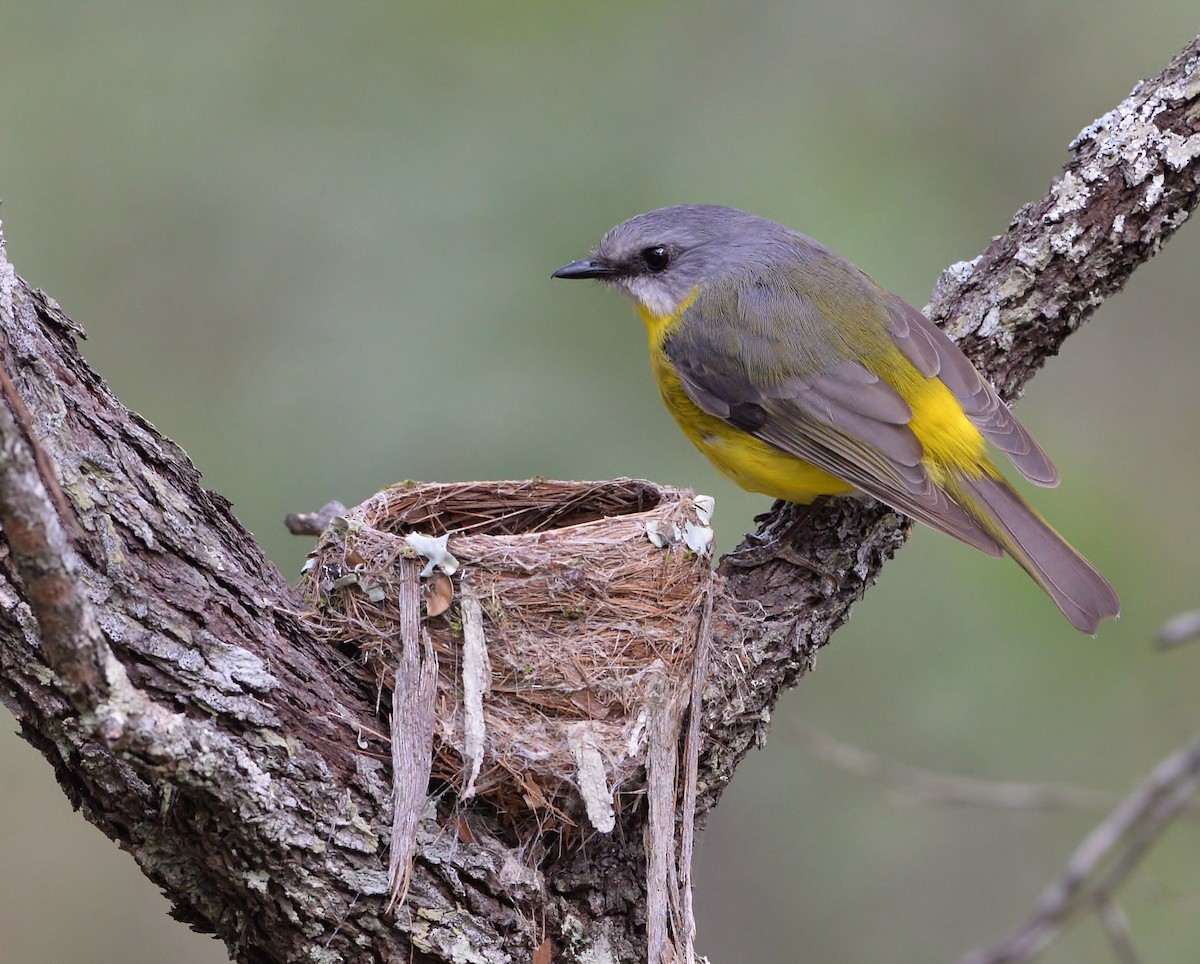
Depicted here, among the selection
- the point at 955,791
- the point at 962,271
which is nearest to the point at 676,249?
the point at 962,271

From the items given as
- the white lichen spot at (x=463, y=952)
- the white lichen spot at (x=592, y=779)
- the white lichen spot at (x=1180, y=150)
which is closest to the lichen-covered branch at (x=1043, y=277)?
the white lichen spot at (x=1180, y=150)

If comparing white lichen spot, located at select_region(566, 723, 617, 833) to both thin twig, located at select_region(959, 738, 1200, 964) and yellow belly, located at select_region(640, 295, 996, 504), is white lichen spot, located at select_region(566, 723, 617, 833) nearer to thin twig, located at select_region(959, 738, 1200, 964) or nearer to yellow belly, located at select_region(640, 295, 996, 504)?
thin twig, located at select_region(959, 738, 1200, 964)

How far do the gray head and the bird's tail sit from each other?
1.22m

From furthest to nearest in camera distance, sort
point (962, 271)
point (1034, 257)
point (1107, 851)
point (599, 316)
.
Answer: point (599, 316) → point (962, 271) → point (1034, 257) → point (1107, 851)

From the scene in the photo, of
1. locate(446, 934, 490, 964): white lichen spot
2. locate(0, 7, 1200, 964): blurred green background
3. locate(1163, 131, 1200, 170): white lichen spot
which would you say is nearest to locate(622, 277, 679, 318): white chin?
locate(0, 7, 1200, 964): blurred green background

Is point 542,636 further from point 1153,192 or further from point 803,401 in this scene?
point 1153,192

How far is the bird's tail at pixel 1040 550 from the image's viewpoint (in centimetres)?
405

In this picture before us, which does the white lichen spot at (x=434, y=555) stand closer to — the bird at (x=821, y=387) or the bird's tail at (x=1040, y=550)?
the bird at (x=821, y=387)

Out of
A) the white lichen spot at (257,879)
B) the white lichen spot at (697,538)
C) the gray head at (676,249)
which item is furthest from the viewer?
the gray head at (676,249)

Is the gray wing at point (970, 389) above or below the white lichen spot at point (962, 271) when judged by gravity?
below

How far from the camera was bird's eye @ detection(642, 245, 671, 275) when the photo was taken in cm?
504

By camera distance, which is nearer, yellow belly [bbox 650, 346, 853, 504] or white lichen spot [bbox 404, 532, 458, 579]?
white lichen spot [bbox 404, 532, 458, 579]

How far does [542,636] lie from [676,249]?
2.12m

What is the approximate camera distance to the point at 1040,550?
4.18 meters
